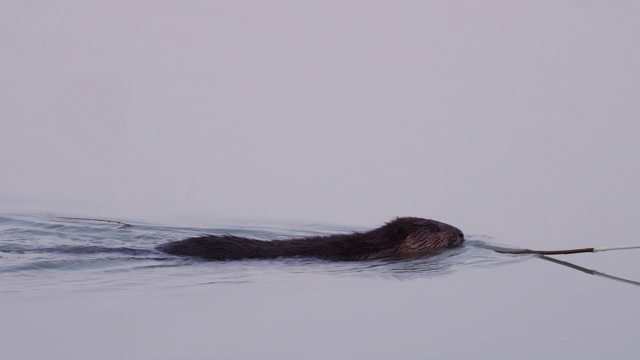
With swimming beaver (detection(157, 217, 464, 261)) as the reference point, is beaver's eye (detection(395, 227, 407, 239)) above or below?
above

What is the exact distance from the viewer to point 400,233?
7.70 metres

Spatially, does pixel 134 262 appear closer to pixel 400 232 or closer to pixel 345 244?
pixel 345 244

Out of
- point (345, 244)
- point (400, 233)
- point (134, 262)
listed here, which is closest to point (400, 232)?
point (400, 233)

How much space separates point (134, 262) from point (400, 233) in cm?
222

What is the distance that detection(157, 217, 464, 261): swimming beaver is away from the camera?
7.26 metres

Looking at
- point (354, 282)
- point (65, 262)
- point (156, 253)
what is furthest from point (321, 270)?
point (65, 262)

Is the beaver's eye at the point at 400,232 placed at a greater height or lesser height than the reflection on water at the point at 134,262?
greater

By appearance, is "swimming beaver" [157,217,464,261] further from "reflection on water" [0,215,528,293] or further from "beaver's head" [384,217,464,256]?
"reflection on water" [0,215,528,293]

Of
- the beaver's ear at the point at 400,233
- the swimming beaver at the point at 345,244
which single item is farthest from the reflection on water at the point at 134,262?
the beaver's ear at the point at 400,233

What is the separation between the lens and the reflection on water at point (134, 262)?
652 centimetres

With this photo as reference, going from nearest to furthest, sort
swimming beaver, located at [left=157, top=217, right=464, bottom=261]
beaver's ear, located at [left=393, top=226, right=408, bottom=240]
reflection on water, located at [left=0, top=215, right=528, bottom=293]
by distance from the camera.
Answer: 1. reflection on water, located at [left=0, top=215, right=528, bottom=293]
2. swimming beaver, located at [left=157, top=217, right=464, bottom=261]
3. beaver's ear, located at [left=393, top=226, right=408, bottom=240]

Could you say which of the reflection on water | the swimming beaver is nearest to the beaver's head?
the swimming beaver

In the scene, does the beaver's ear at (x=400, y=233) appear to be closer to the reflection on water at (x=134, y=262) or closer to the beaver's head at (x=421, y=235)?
the beaver's head at (x=421, y=235)

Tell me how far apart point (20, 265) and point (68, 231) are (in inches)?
59.2
